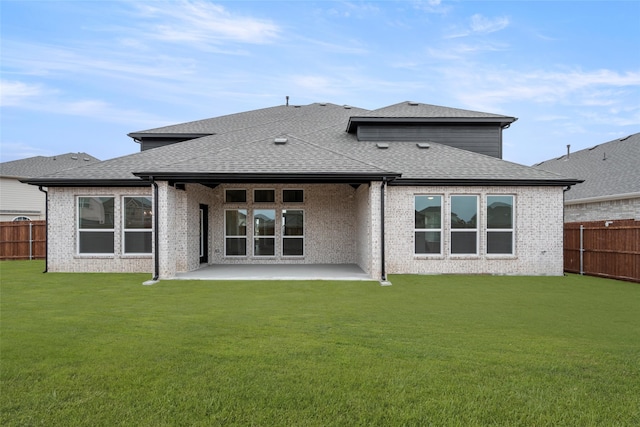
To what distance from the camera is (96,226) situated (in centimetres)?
1302

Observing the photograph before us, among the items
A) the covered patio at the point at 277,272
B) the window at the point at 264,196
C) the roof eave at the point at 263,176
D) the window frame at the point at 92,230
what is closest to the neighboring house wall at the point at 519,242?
the covered patio at the point at 277,272

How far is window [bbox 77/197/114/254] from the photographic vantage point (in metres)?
13.0

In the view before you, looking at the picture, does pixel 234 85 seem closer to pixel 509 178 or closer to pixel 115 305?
pixel 509 178

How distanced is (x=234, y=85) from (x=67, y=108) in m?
9.94

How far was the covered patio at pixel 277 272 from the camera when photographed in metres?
11.6

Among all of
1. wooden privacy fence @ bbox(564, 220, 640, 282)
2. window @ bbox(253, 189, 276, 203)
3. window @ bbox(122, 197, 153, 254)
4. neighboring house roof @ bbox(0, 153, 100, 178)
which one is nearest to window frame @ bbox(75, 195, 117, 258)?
window @ bbox(122, 197, 153, 254)

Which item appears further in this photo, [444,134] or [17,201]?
[17,201]

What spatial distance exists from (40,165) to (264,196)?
71.5ft

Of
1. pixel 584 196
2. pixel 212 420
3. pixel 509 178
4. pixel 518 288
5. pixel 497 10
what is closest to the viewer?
pixel 212 420

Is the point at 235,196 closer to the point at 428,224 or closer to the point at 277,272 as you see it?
the point at 277,272

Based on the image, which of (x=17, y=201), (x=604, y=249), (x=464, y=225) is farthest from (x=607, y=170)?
(x=17, y=201)

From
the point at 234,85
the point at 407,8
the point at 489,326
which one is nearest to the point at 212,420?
the point at 489,326

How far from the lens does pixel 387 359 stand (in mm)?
4461

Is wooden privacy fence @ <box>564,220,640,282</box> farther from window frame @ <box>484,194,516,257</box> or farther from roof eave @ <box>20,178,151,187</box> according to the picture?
roof eave @ <box>20,178,151,187</box>
